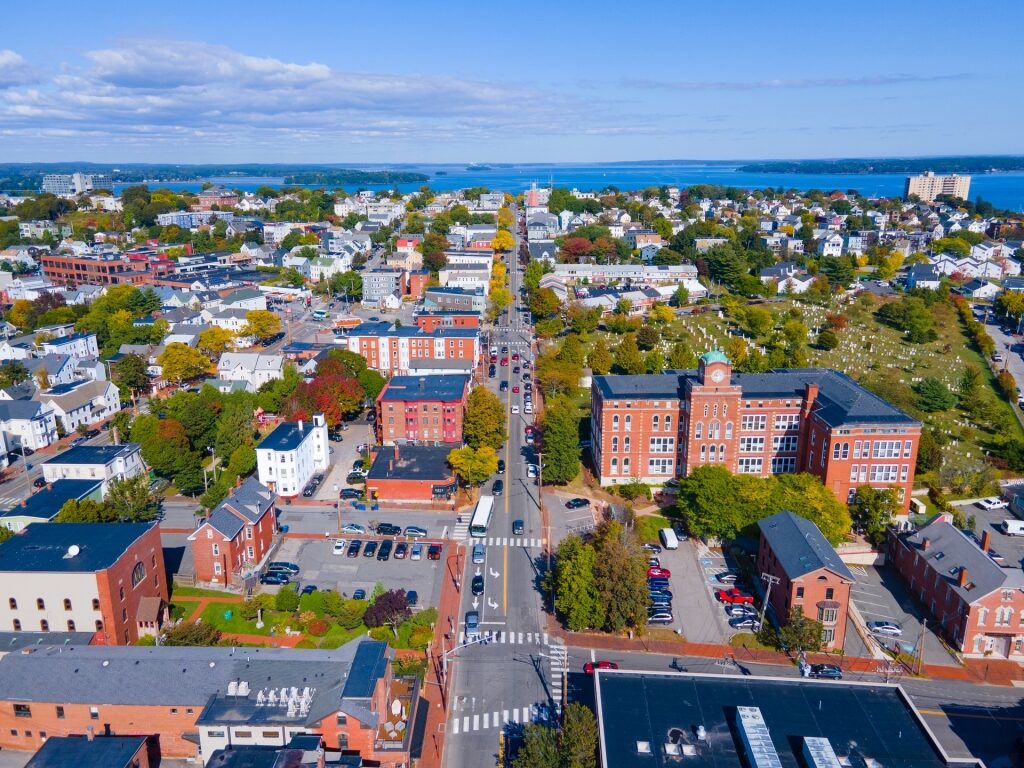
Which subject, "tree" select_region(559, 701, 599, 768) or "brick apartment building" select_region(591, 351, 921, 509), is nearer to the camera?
"tree" select_region(559, 701, 599, 768)

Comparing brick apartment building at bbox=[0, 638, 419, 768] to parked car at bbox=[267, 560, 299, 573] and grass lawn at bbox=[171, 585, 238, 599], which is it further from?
parked car at bbox=[267, 560, 299, 573]

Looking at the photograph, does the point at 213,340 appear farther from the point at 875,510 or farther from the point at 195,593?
the point at 875,510

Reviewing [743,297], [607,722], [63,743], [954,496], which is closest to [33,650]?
[63,743]

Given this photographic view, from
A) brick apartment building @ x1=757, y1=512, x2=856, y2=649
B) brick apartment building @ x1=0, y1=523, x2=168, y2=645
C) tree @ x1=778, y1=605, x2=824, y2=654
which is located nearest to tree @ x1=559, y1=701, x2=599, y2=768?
tree @ x1=778, y1=605, x2=824, y2=654

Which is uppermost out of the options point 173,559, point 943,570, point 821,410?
point 821,410

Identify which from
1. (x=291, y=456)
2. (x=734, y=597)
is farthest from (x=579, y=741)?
(x=291, y=456)

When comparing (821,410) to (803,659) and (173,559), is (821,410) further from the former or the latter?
(173,559)
